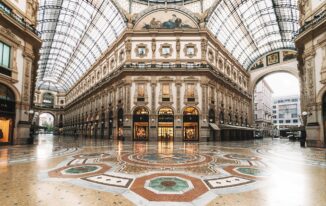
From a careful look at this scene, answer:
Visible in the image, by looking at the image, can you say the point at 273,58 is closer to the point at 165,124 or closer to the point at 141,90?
the point at 165,124

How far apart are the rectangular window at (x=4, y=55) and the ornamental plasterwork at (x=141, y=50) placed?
659 inches

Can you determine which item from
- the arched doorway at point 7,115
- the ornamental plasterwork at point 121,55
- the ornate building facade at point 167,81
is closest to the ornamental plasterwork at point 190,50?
the ornate building facade at point 167,81

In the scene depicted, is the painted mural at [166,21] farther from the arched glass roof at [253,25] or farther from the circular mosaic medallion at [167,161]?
the circular mosaic medallion at [167,161]

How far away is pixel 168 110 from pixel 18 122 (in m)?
18.3

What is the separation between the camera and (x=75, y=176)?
20.9 feet

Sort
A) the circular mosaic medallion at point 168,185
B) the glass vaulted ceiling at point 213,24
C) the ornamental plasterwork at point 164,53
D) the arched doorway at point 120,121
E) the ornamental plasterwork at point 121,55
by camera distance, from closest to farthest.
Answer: the circular mosaic medallion at point 168,185
the ornamental plasterwork at point 164,53
the arched doorway at point 120,121
the ornamental plasterwork at point 121,55
the glass vaulted ceiling at point 213,24

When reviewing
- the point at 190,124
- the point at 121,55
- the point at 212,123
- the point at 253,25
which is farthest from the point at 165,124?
the point at 253,25

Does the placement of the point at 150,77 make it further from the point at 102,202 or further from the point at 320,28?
the point at 102,202

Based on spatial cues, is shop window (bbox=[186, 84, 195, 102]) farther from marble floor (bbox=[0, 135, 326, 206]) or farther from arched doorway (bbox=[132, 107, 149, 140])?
marble floor (bbox=[0, 135, 326, 206])

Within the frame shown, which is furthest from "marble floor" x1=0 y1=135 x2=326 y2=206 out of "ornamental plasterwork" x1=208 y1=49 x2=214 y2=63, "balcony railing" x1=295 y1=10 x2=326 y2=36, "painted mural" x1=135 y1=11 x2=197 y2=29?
"painted mural" x1=135 y1=11 x2=197 y2=29

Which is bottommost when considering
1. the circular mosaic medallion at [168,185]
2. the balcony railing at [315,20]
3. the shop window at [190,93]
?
the circular mosaic medallion at [168,185]

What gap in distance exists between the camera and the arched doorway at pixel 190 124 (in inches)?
1156

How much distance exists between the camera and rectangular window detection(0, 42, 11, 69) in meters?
16.8

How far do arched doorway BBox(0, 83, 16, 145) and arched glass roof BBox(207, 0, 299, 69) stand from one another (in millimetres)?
28484
